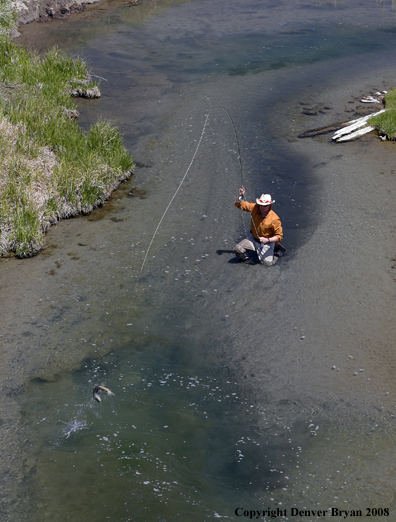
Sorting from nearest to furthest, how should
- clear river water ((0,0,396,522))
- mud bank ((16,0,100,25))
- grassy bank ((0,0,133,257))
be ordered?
clear river water ((0,0,396,522)) < grassy bank ((0,0,133,257)) < mud bank ((16,0,100,25))

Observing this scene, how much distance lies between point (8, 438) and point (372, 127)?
12230mm

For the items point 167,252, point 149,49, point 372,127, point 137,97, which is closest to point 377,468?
point 167,252

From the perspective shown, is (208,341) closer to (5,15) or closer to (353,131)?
(353,131)

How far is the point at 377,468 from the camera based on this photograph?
19.5ft

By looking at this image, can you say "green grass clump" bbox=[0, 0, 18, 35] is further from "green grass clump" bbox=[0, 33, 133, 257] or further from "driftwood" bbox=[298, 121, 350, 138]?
"driftwood" bbox=[298, 121, 350, 138]

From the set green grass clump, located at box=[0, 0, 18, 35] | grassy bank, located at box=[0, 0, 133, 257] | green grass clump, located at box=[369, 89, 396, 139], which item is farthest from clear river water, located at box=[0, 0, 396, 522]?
green grass clump, located at box=[0, 0, 18, 35]

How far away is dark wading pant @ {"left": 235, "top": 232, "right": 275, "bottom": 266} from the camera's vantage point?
9312 mm

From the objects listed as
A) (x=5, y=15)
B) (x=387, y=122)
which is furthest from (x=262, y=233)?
(x=5, y=15)

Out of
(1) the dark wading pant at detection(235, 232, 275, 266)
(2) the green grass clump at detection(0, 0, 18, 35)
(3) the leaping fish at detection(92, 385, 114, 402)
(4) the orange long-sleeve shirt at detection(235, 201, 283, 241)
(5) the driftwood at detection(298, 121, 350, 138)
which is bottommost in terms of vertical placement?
(3) the leaping fish at detection(92, 385, 114, 402)

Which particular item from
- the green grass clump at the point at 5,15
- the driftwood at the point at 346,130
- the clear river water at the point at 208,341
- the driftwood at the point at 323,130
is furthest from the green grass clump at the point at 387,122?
the green grass clump at the point at 5,15

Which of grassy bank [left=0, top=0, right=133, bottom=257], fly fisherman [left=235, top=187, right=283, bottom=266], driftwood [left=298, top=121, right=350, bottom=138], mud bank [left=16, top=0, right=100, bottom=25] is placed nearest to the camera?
fly fisherman [left=235, top=187, right=283, bottom=266]

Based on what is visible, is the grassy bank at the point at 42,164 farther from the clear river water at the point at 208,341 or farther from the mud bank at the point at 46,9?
the mud bank at the point at 46,9

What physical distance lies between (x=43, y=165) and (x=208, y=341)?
5.57 m

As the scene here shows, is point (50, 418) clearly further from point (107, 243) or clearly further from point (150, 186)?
point (150, 186)
